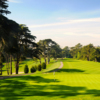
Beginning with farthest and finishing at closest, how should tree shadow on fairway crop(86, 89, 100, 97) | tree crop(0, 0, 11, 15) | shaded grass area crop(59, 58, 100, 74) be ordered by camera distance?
shaded grass area crop(59, 58, 100, 74)
tree crop(0, 0, 11, 15)
tree shadow on fairway crop(86, 89, 100, 97)

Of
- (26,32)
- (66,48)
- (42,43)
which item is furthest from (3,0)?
(66,48)

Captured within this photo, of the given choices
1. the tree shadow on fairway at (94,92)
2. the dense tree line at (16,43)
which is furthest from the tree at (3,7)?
the tree shadow on fairway at (94,92)

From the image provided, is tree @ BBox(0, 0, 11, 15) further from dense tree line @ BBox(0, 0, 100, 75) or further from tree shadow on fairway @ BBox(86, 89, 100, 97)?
tree shadow on fairway @ BBox(86, 89, 100, 97)

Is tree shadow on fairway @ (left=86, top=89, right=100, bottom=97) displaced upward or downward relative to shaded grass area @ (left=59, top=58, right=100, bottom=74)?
upward

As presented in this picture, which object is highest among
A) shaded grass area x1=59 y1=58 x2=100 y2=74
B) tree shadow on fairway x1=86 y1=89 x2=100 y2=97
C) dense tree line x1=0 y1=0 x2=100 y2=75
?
dense tree line x1=0 y1=0 x2=100 y2=75

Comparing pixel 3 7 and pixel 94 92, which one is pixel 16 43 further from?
pixel 94 92

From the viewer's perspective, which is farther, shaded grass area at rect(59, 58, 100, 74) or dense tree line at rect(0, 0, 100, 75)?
shaded grass area at rect(59, 58, 100, 74)

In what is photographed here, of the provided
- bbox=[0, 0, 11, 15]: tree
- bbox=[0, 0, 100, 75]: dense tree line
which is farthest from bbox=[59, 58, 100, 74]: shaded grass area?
bbox=[0, 0, 11, 15]: tree

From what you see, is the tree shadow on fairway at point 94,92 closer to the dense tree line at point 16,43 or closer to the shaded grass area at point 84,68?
the dense tree line at point 16,43

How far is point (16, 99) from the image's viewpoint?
8.90 metres

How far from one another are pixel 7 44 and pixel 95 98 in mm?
16276

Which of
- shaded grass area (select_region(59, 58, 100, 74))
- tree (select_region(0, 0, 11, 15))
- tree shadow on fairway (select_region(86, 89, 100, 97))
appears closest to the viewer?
tree shadow on fairway (select_region(86, 89, 100, 97))

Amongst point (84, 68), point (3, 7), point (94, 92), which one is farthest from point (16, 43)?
point (84, 68)

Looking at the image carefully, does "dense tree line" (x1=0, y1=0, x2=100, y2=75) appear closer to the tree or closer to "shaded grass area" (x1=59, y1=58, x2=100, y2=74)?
the tree
